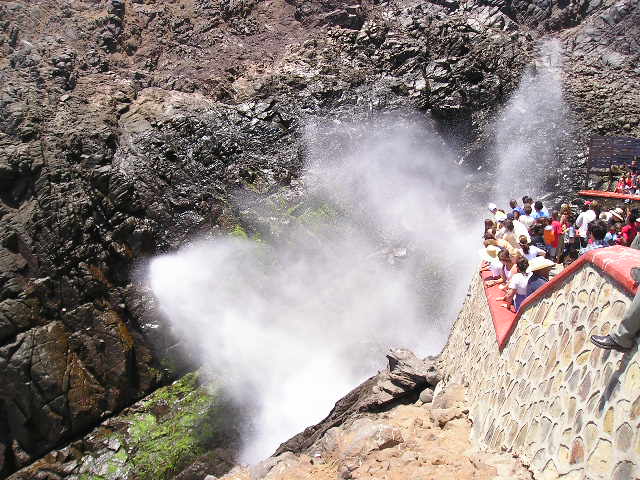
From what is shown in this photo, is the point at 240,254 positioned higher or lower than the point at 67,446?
higher

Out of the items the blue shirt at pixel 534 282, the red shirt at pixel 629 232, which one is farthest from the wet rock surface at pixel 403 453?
the red shirt at pixel 629 232

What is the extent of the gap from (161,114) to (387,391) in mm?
16114

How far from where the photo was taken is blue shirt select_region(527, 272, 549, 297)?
6379 millimetres

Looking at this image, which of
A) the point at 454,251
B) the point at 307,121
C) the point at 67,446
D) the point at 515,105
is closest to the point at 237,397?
the point at 67,446

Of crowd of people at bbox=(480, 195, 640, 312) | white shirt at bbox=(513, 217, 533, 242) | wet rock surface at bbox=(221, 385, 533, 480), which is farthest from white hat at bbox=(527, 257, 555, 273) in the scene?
white shirt at bbox=(513, 217, 533, 242)

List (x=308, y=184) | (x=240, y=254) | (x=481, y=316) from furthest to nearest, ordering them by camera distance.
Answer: (x=308, y=184) < (x=240, y=254) < (x=481, y=316)

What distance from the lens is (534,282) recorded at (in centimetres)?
641

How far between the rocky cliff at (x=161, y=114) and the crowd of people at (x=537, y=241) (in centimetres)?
1206

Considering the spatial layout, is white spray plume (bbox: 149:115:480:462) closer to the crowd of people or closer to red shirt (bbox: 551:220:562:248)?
the crowd of people

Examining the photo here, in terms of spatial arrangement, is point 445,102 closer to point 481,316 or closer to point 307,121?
point 307,121

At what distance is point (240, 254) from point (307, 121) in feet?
22.2

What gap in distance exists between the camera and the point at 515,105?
2156cm

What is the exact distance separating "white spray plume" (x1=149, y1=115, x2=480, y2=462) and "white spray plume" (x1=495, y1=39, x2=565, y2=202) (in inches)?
81.3

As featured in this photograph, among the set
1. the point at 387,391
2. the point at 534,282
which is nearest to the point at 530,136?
the point at 387,391
